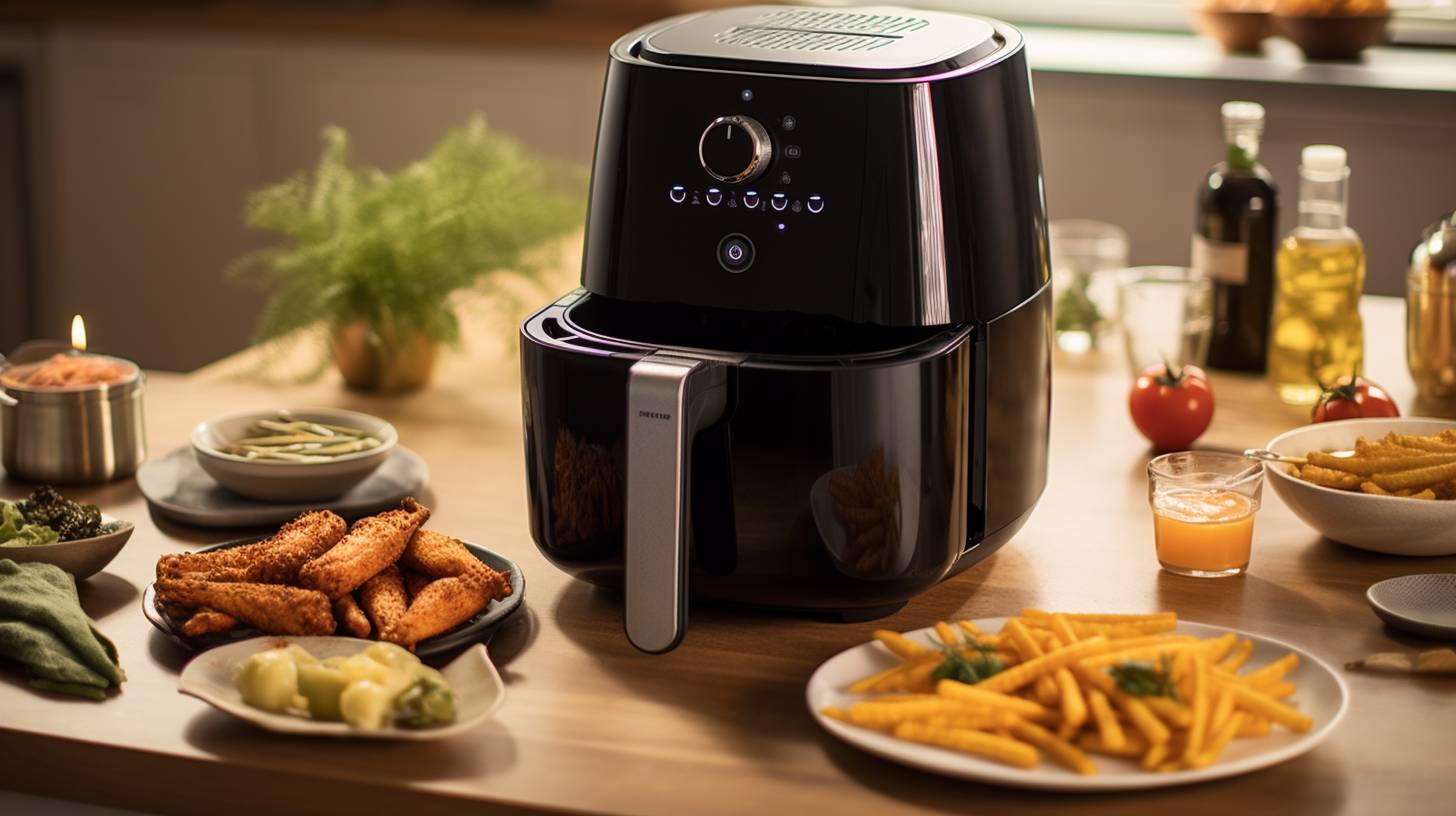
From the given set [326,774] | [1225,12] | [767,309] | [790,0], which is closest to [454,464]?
[767,309]

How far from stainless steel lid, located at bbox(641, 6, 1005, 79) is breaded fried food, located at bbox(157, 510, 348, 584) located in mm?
420

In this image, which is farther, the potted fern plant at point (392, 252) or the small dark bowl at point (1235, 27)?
the small dark bowl at point (1235, 27)

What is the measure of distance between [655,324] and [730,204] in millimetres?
146

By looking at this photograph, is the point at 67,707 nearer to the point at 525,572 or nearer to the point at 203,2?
the point at 525,572

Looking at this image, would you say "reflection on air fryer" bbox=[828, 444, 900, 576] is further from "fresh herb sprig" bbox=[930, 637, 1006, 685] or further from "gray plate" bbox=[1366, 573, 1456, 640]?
"gray plate" bbox=[1366, 573, 1456, 640]

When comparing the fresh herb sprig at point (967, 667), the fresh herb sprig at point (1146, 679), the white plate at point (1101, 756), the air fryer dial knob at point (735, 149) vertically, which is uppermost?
the air fryer dial knob at point (735, 149)

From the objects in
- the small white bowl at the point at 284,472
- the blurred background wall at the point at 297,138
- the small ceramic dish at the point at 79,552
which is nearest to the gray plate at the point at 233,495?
the small white bowl at the point at 284,472

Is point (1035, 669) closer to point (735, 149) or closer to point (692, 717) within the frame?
point (692, 717)

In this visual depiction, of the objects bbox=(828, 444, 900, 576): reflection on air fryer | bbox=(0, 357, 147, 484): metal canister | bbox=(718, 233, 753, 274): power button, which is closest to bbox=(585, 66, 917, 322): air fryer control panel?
bbox=(718, 233, 753, 274): power button

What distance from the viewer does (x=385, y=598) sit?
1159mm

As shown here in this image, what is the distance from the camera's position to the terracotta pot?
181cm

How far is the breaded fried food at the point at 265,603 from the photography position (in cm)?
112

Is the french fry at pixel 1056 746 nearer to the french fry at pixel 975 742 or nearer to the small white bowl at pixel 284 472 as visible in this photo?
the french fry at pixel 975 742

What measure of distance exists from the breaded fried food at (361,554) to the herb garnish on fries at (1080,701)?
351 mm
